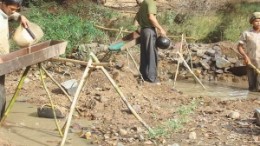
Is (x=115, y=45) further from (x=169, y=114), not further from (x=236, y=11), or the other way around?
(x=236, y=11)

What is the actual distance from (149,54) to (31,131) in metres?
3.35

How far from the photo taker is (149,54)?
924 centimetres

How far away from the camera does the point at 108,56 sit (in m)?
10.4

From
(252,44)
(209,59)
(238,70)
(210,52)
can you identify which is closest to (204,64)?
(209,59)

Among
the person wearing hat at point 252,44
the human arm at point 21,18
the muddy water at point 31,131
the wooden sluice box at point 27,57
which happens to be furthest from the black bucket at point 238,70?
the human arm at point 21,18

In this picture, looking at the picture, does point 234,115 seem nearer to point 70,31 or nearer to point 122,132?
point 122,132

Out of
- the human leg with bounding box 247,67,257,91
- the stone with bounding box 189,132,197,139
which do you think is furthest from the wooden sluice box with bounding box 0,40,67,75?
→ the human leg with bounding box 247,67,257,91

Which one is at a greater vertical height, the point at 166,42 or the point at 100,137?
the point at 166,42

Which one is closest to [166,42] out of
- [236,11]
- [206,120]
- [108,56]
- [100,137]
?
[108,56]

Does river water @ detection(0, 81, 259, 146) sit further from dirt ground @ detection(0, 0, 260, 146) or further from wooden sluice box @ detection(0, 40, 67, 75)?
wooden sluice box @ detection(0, 40, 67, 75)

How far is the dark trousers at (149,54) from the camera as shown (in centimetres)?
919

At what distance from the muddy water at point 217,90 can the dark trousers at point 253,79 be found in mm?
115

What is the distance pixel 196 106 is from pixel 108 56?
10.6ft

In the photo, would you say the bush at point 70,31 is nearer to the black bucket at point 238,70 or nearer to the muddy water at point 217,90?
the muddy water at point 217,90
